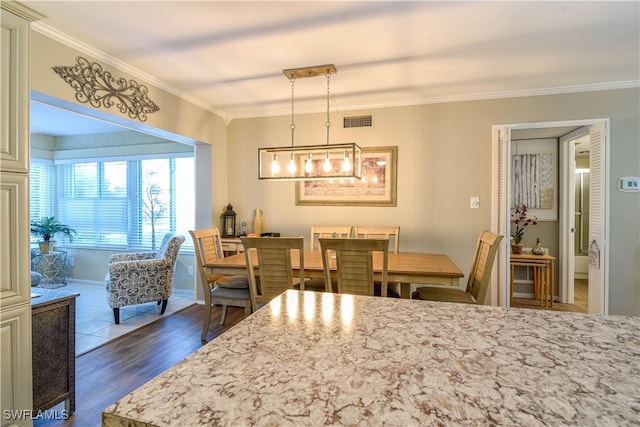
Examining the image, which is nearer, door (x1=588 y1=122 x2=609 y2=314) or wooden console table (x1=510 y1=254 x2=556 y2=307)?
door (x1=588 y1=122 x2=609 y2=314)

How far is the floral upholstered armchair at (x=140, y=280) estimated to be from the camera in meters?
3.62

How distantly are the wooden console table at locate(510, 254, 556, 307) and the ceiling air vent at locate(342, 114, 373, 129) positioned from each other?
2454 mm

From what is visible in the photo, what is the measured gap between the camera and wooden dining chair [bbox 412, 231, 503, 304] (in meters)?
2.53

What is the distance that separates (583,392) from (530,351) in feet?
0.58

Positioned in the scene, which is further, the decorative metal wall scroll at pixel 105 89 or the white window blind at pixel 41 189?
the white window blind at pixel 41 189

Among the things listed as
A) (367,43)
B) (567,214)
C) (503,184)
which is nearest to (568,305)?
(567,214)

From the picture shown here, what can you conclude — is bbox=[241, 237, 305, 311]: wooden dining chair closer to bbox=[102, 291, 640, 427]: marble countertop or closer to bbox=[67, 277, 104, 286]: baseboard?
bbox=[102, 291, 640, 427]: marble countertop

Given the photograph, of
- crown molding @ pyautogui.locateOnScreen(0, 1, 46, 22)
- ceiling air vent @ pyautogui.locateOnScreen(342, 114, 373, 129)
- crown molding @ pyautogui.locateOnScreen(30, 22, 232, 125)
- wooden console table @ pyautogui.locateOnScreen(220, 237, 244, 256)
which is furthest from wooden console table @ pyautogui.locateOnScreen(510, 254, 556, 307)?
crown molding @ pyautogui.locateOnScreen(0, 1, 46, 22)

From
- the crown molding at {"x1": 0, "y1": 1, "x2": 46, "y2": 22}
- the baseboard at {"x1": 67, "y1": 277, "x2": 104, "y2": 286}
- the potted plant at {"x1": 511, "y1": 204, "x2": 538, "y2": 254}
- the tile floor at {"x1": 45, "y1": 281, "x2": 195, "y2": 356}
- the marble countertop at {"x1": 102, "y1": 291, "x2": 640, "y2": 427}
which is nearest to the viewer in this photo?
the marble countertop at {"x1": 102, "y1": 291, "x2": 640, "y2": 427}

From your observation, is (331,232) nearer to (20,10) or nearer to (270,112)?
(270,112)

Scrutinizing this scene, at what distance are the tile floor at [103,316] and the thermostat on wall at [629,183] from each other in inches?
197

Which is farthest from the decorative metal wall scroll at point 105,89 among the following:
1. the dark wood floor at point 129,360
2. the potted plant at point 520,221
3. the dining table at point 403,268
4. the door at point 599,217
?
the potted plant at point 520,221

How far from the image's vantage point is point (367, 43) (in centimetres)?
256

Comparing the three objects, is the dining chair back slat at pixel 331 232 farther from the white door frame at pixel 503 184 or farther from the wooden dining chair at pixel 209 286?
the white door frame at pixel 503 184
